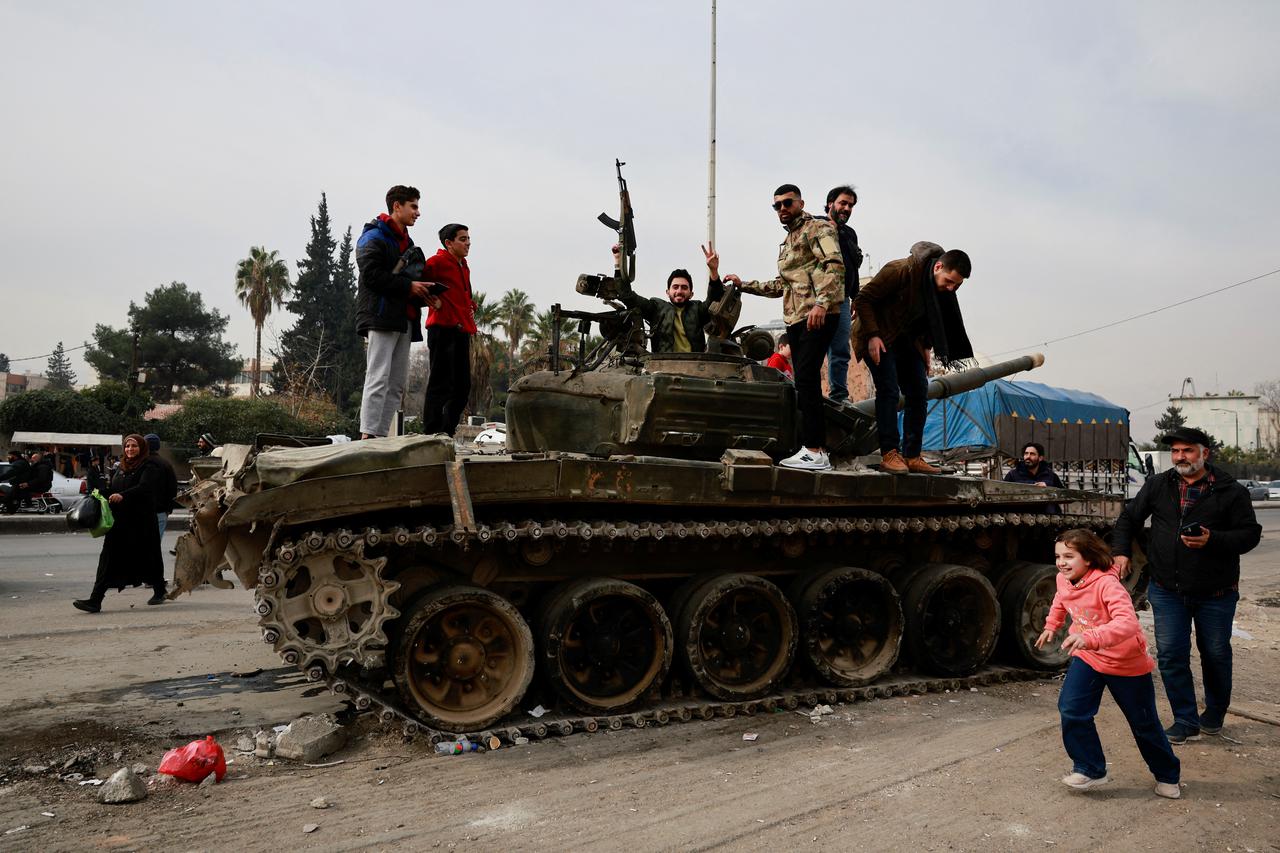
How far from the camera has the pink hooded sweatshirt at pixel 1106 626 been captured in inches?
194

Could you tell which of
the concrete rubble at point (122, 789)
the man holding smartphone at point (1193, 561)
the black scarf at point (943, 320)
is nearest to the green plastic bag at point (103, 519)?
the concrete rubble at point (122, 789)

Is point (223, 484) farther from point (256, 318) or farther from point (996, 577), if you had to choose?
point (256, 318)

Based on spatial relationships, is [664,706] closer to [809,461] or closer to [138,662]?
[809,461]

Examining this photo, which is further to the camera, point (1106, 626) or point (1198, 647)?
point (1198, 647)

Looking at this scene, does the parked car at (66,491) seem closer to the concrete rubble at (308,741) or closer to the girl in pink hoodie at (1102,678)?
the concrete rubble at (308,741)

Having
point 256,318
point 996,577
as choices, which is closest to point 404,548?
point 996,577

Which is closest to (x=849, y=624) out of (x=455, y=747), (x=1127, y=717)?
(x=1127, y=717)

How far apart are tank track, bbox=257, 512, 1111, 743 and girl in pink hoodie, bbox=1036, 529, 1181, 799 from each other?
212cm

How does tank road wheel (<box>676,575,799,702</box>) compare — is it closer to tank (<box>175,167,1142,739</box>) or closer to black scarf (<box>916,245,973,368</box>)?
tank (<box>175,167,1142,739</box>)

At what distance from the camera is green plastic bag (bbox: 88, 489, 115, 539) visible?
10.0m

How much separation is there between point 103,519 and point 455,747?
6.36m

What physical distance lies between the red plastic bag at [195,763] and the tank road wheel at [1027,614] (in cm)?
603

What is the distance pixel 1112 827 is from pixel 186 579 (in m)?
5.17

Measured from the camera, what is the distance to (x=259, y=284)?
52625 mm
